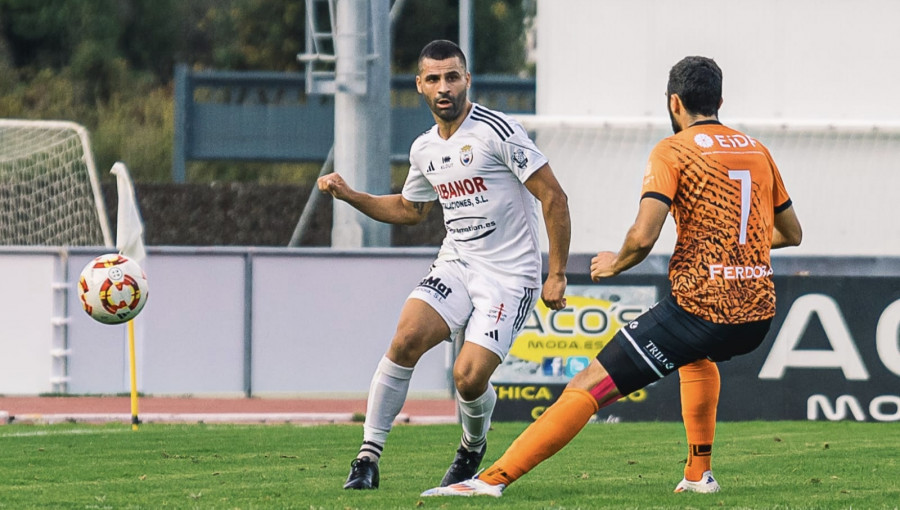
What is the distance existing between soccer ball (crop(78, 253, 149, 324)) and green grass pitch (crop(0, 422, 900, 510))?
2.78ft

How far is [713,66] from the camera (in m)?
6.57

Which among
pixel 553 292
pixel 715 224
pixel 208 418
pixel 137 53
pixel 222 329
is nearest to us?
pixel 715 224

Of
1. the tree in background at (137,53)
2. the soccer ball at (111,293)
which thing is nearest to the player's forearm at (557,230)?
the soccer ball at (111,293)

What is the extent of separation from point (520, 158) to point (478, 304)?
71cm

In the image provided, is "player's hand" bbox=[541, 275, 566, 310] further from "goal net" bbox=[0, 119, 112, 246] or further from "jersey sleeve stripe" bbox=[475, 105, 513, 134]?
"goal net" bbox=[0, 119, 112, 246]

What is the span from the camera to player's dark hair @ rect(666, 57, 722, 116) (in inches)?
257

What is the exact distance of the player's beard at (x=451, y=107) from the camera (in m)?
7.24

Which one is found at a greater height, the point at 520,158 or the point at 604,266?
the point at 520,158

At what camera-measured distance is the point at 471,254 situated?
7.39m

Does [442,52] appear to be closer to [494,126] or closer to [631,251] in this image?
[494,126]

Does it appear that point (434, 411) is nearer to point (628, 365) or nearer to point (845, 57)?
point (845, 57)

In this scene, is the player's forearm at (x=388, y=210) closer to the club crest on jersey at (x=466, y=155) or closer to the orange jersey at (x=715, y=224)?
the club crest on jersey at (x=466, y=155)

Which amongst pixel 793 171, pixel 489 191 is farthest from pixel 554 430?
pixel 793 171

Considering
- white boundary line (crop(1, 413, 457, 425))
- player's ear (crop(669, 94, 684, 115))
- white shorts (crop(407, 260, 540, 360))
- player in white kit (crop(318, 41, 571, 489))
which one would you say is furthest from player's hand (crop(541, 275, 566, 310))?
white boundary line (crop(1, 413, 457, 425))
